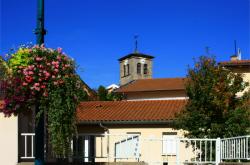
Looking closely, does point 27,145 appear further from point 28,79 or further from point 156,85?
point 156,85

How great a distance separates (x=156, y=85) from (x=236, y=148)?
1617 inches

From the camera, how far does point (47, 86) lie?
31.0 feet

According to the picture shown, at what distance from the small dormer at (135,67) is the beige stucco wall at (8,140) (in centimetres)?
8295

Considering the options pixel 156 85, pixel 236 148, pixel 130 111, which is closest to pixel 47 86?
pixel 236 148

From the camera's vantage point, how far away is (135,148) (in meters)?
12.9

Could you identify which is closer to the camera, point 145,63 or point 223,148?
point 223,148

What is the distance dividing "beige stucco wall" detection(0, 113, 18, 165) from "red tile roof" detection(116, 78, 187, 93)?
118ft

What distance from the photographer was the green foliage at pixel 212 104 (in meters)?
17.9

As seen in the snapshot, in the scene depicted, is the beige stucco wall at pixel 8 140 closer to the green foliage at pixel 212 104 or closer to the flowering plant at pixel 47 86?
the flowering plant at pixel 47 86

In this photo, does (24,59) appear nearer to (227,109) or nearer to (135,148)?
(135,148)

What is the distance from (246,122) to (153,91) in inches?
1239

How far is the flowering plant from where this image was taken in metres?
9.38

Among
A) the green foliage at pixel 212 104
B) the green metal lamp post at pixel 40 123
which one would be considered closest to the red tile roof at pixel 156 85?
the green foliage at pixel 212 104

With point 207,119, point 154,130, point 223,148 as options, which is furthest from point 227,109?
point 154,130
